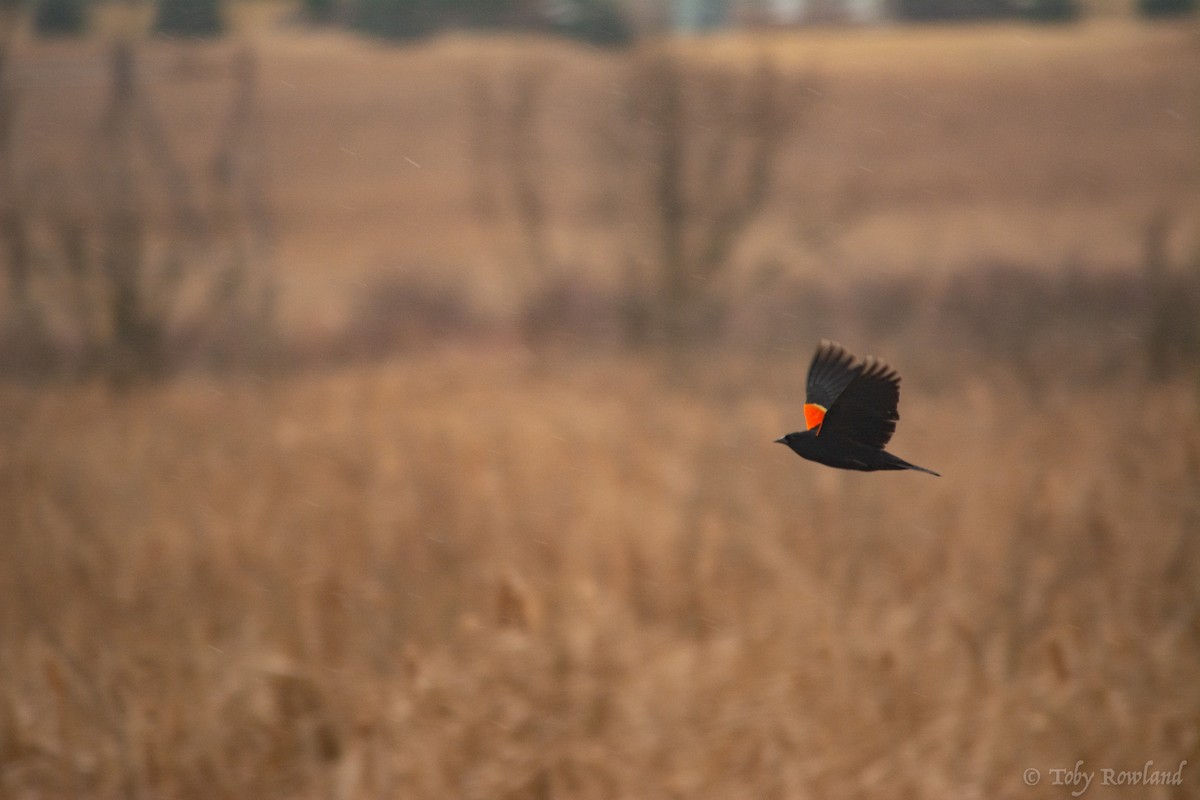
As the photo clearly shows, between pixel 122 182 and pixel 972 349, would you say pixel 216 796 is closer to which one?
pixel 972 349

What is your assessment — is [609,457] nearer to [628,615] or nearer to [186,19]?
[628,615]

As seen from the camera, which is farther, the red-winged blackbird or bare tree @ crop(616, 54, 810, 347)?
bare tree @ crop(616, 54, 810, 347)

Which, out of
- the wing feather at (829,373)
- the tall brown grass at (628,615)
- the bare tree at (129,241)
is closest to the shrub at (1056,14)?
the tall brown grass at (628,615)

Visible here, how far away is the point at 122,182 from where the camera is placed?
572 centimetres

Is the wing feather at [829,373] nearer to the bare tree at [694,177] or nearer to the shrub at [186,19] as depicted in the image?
the bare tree at [694,177]

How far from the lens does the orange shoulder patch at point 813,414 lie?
1.90 ft

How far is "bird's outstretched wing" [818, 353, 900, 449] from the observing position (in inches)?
21.8

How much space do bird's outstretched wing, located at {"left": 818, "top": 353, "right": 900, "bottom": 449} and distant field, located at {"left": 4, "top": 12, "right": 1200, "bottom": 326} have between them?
12.9ft

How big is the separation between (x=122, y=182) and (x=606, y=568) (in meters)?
3.85

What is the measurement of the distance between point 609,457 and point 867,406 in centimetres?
364

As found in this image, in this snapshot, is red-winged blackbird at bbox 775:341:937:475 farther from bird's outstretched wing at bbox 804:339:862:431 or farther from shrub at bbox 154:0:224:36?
shrub at bbox 154:0:224:36

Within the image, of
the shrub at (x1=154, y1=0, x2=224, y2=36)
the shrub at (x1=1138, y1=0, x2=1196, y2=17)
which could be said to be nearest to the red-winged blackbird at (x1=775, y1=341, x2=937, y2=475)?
the shrub at (x1=1138, y1=0, x2=1196, y2=17)

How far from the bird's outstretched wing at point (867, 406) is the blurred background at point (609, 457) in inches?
1.3

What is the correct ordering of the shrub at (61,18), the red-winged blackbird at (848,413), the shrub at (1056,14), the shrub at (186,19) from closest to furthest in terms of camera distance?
the red-winged blackbird at (848,413) < the shrub at (1056,14) < the shrub at (61,18) < the shrub at (186,19)
